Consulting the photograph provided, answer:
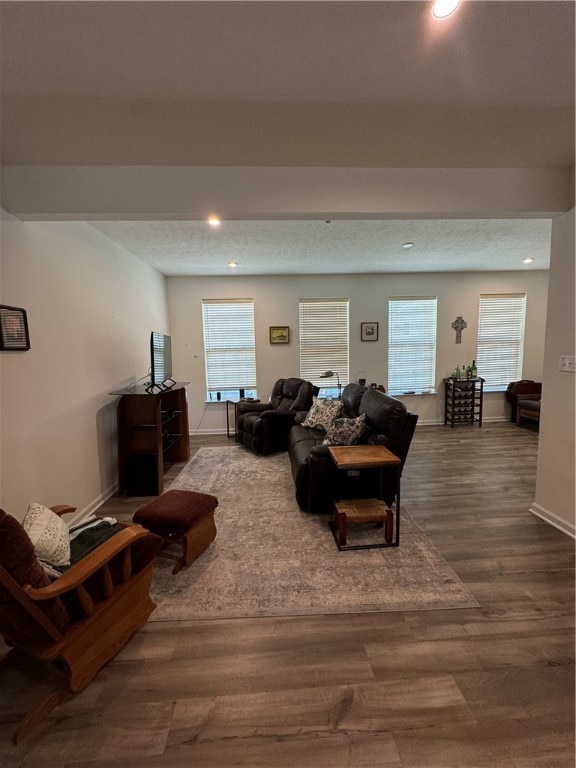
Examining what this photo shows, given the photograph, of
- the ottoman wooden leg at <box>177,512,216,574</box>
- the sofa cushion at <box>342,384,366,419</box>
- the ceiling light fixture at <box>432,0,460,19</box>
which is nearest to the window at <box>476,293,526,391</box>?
the sofa cushion at <box>342,384,366,419</box>

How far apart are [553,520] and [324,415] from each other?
2.18m

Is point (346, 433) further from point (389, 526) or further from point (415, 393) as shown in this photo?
point (415, 393)

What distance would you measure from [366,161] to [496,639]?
9.39ft

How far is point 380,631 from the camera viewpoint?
154 centimetres

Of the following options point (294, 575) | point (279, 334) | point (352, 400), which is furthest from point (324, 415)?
→ point (279, 334)

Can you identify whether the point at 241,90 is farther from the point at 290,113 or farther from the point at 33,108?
the point at 33,108

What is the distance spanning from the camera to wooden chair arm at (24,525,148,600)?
1.12m

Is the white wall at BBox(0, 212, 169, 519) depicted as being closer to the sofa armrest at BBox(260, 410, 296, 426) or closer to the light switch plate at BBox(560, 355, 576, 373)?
the sofa armrest at BBox(260, 410, 296, 426)

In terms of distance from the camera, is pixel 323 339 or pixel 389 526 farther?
pixel 323 339

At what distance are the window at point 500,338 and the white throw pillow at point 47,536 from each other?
20.0 ft

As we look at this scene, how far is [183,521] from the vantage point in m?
1.94

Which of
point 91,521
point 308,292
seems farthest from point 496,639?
point 308,292

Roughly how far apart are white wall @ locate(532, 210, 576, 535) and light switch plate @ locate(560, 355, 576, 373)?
3 cm

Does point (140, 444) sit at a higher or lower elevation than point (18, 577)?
lower
